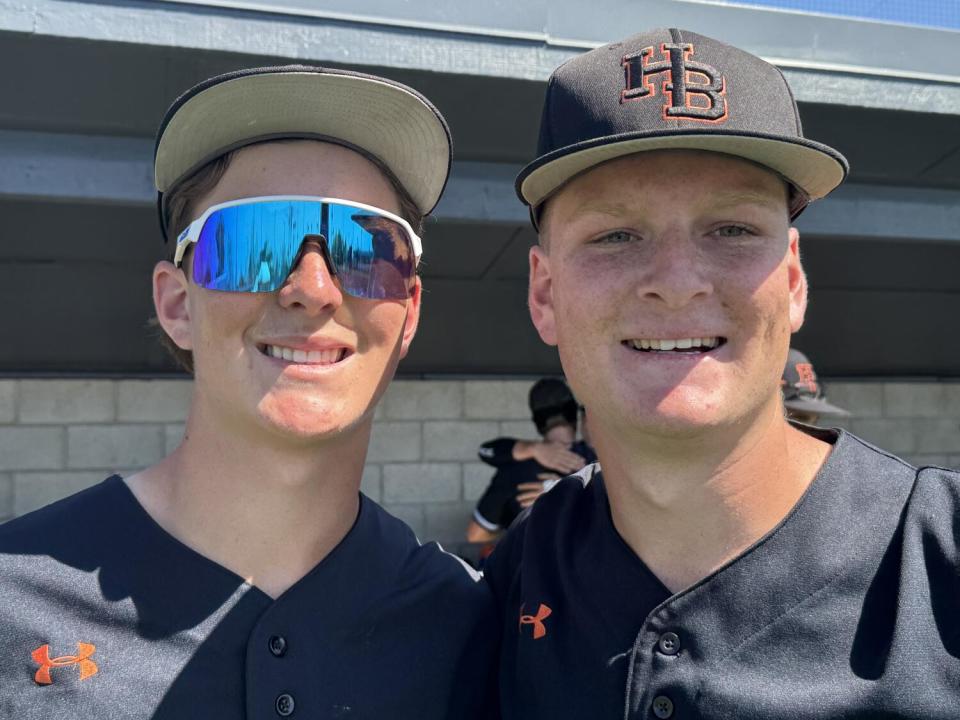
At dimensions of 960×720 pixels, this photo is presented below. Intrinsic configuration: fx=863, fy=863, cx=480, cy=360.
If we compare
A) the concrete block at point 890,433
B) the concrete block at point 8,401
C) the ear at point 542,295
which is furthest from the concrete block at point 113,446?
the concrete block at point 890,433

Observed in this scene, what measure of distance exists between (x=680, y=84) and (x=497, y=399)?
4.43 metres

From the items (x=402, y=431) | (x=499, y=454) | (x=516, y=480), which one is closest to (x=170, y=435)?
(x=402, y=431)

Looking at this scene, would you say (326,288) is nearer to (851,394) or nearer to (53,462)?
(53,462)

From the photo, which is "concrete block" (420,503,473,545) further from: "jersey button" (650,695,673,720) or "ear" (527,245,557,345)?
"jersey button" (650,695,673,720)

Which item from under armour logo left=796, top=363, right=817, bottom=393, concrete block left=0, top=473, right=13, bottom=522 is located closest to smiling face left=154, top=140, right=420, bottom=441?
under armour logo left=796, top=363, right=817, bottom=393

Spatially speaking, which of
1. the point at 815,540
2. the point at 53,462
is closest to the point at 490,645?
the point at 815,540

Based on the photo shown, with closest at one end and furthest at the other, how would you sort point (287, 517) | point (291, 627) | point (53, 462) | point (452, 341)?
point (291, 627) < point (287, 517) < point (53, 462) < point (452, 341)

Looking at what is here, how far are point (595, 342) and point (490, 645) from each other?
31.7 inches

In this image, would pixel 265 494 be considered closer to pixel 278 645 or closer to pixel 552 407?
pixel 278 645

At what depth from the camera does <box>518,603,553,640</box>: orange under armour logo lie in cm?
180

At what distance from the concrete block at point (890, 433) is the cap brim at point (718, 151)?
5415 mm

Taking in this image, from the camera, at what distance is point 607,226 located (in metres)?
1.70

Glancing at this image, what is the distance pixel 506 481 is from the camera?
4.91 metres

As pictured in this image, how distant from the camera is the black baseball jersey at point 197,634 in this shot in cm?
166
